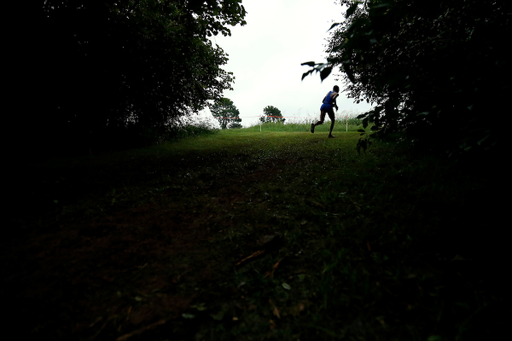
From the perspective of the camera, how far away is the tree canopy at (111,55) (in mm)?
5770

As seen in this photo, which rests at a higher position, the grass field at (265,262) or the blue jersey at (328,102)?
the blue jersey at (328,102)

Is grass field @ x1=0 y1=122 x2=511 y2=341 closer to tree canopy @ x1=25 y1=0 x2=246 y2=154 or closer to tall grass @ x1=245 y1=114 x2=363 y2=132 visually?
tree canopy @ x1=25 y1=0 x2=246 y2=154

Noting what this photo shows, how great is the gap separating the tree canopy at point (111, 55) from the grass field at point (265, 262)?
4.13m

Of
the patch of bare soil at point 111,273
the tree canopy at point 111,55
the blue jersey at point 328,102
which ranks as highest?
the tree canopy at point 111,55

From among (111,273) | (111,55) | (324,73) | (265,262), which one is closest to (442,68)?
(324,73)

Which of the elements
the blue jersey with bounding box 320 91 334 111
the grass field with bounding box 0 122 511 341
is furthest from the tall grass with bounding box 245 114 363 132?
the grass field with bounding box 0 122 511 341

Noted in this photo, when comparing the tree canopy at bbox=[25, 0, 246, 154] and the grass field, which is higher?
the tree canopy at bbox=[25, 0, 246, 154]

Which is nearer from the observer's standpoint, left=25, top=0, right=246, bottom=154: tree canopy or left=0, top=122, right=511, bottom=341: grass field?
left=0, top=122, right=511, bottom=341: grass field

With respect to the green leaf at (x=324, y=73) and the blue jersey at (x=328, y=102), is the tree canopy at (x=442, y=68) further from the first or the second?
the blue jersey at (x=328, y=102)

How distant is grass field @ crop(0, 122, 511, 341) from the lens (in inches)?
60.9

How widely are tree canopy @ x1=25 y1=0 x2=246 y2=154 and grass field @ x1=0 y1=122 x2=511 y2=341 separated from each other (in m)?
4.13

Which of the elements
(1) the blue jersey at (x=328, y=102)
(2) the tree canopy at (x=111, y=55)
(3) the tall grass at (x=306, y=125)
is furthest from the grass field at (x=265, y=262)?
(3) the tall grass at (x=306, y=125)

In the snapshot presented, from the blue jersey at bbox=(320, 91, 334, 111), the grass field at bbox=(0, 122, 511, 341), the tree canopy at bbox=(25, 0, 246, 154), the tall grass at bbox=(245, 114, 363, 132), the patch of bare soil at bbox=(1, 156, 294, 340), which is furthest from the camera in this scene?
the tall grass at bbox=(245, 114, 363, 132)

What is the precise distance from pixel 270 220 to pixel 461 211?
7.82 feet
